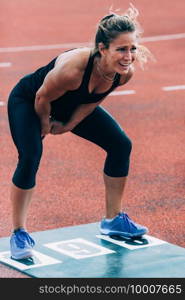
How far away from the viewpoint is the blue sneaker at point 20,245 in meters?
7.25

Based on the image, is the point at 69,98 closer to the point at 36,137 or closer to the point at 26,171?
the point at 36,137

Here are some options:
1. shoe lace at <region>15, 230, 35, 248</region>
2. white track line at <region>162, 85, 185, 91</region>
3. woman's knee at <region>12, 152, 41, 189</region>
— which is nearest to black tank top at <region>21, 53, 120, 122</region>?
woman's knee at <region>12, 152, 41, 189</region>

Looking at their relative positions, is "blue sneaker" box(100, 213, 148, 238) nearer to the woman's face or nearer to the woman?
the woman

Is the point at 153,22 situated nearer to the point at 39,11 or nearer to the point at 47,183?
the point at 39,11

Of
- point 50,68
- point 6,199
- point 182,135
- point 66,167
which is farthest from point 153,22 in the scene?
point 50,68

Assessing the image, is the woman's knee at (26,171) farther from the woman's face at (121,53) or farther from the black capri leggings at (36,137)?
the woman's face at (121,53)

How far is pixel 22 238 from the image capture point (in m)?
7.29

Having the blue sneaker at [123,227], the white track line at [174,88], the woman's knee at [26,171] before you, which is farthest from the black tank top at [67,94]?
the white track line at [174,88]

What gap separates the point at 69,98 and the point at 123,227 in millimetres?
1200

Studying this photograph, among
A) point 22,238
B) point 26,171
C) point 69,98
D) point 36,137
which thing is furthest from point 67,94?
point 22,238

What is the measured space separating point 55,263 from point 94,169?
8.38 feet

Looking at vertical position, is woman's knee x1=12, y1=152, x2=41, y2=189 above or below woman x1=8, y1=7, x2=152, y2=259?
below

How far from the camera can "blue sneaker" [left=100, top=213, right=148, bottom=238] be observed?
25.4 ft

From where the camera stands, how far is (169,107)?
38.6ft
